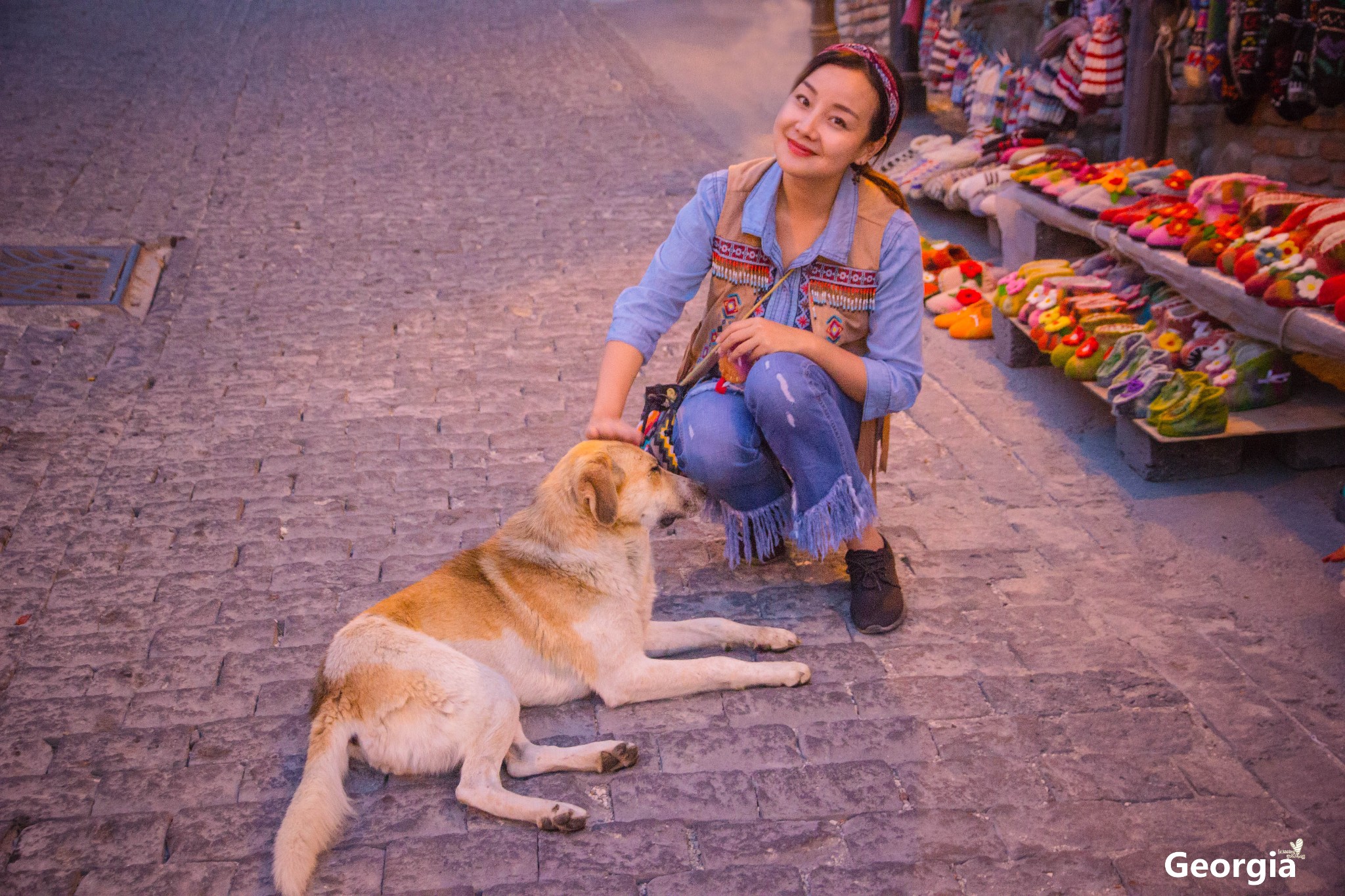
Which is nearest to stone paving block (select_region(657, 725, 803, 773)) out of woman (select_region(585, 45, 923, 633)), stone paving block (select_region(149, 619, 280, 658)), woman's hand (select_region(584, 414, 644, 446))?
woman (select_region(585, 45, 923, 633))

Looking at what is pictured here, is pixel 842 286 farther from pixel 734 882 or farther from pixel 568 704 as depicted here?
pixel 734 882

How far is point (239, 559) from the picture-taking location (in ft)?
14.1

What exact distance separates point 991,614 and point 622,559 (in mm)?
1480

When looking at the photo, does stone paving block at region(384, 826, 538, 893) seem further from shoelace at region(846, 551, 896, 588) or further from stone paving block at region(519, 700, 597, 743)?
shoelace at region(846, 551, 896, 588)

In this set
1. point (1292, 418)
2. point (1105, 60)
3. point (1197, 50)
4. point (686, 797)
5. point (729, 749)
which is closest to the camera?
point (686, 797)

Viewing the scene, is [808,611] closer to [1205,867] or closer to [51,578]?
[1205,867]

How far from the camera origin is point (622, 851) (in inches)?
111

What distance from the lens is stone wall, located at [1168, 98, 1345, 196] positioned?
19.6ft

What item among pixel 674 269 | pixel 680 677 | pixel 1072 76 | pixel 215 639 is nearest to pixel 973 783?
pixel 680 677

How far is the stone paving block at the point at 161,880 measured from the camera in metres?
2.75

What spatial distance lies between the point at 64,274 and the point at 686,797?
22.0 ft

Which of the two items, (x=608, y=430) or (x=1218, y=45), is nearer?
(x=608, y=430)

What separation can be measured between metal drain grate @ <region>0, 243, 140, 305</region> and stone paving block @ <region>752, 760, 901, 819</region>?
20.0ft

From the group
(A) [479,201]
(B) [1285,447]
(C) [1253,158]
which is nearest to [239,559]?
(B) [1285,447]
